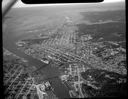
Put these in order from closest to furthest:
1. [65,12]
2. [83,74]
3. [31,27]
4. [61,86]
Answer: [61,86]
[83,74]
[31,27]
[65,12]

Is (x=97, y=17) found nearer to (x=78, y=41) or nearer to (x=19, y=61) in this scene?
(x=78, y=41)

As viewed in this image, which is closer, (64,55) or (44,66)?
(44,66)

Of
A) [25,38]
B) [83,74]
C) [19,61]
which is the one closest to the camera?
[83,74]

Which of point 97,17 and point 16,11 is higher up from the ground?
point 16,11

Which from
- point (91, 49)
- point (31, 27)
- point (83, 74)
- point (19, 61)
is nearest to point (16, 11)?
point (31, 27)
